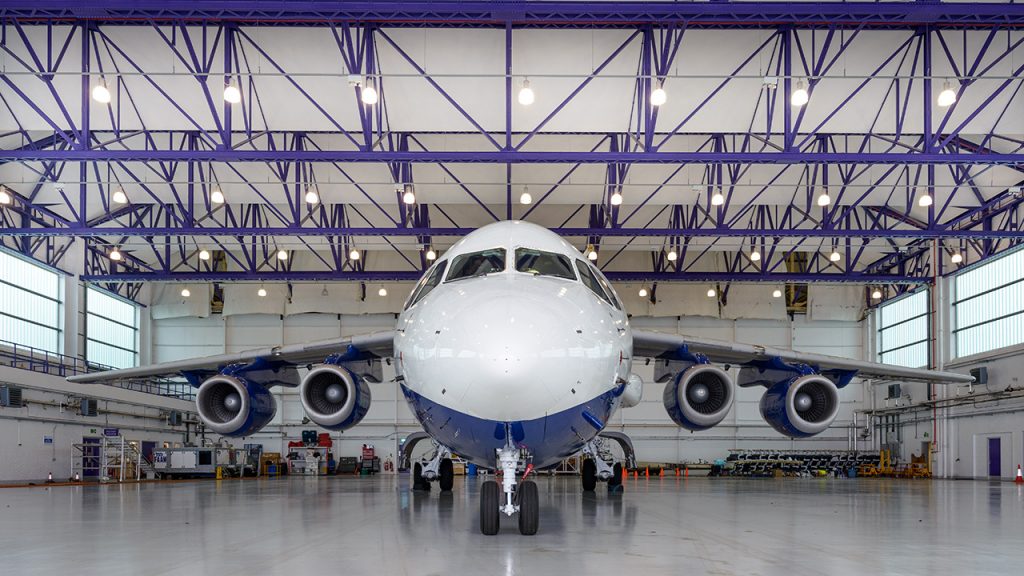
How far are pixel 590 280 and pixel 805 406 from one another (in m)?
6.00

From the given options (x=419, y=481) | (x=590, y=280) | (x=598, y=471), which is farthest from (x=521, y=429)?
(x=419, y=481)

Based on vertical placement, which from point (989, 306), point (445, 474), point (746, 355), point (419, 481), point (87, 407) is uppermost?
point (989, 306)

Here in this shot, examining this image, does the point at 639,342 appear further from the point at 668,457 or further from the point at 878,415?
the point at 878,415

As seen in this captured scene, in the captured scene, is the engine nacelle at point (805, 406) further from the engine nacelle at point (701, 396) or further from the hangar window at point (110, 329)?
the hangar window at point (110, 329)

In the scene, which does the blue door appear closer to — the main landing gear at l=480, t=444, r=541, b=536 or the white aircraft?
the white aircraft

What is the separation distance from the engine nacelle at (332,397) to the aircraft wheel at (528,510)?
4.99 meters

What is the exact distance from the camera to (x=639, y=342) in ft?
48.3

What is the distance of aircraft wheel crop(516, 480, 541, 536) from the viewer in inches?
366

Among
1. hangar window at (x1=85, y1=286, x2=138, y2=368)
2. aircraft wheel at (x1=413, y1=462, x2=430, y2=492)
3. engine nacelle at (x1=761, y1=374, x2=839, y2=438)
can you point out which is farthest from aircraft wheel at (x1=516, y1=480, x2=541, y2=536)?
hangar window at (x1=85, y1=286, x2=138, y2=368)

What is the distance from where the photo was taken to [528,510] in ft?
30.6

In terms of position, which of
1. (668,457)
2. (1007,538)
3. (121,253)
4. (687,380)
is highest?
(121,253)

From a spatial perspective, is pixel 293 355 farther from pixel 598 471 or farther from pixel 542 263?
pixel 542 263

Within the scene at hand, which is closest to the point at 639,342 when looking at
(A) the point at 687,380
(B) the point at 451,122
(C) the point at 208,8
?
(A) the point at 687,380

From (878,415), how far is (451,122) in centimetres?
3283
